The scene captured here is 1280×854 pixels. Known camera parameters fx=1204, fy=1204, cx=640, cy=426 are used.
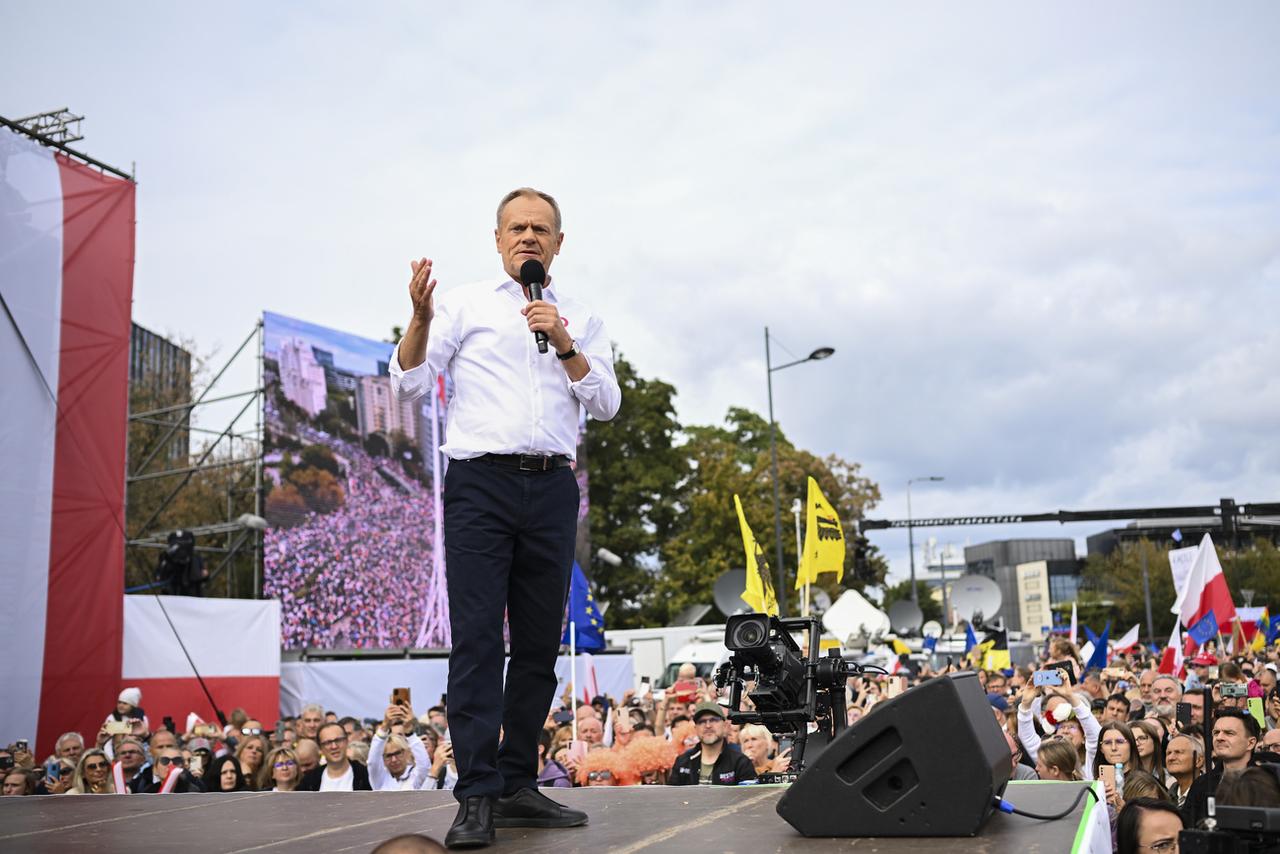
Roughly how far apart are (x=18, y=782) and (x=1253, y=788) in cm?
797

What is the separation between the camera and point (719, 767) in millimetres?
7863

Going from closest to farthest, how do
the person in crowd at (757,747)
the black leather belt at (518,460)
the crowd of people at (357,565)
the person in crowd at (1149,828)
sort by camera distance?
the black leather belt at (518,460)
the person in crowd at (1149,828)
the person in crowd at (757,747)
the crowd of people at (357,565)

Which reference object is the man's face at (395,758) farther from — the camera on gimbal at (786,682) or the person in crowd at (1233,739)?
the camera on gimbal at (786,682)

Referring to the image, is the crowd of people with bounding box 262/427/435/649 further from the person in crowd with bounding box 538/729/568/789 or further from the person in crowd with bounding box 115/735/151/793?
the person in crowd with bounding box 538/729/568/789

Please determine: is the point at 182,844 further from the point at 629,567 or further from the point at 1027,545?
the point at 1027,545

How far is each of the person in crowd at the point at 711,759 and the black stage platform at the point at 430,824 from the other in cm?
362

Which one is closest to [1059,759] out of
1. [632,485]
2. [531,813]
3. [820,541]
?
[531,813]

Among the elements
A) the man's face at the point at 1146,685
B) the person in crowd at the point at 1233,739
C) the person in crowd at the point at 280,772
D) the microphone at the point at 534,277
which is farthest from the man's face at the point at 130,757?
the man's face at the point at 1146,685

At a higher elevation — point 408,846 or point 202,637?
point 202,637

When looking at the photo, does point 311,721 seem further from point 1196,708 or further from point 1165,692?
point 1165,692

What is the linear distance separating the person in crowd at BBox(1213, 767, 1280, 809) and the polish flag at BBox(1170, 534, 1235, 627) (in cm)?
1377

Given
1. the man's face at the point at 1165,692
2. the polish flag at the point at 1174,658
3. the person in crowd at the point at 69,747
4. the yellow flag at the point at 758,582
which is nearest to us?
the man's face at the point at 1165,692

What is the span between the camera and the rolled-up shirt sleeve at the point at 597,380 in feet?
11.4

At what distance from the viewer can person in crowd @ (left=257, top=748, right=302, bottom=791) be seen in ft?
28.8
